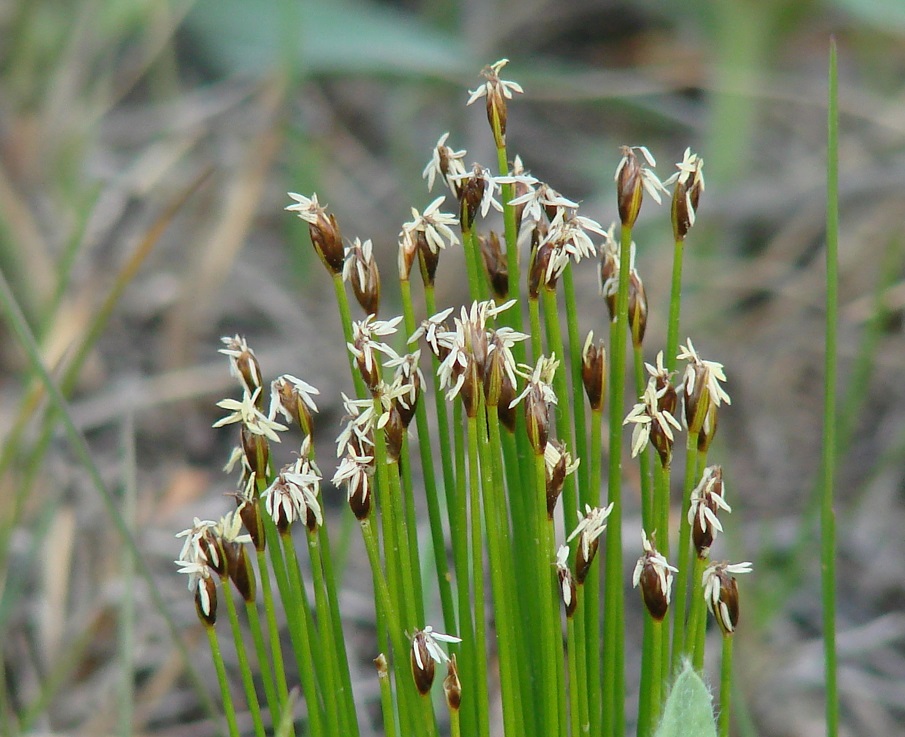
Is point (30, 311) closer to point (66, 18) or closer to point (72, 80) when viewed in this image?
point (72, 80)

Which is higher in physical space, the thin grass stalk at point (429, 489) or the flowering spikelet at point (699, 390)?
the flowering spikelet at point (699, 390)

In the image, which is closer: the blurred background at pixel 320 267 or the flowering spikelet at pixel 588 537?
the flowering spikelet at pixel 588 537

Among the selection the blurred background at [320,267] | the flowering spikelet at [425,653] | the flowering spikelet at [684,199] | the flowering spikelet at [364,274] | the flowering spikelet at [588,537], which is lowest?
the flowering spikelet at [425,653]

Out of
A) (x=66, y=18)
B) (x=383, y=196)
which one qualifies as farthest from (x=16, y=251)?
(x=383, y=196)

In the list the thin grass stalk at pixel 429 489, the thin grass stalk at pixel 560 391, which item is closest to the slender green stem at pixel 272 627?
the thin grass stalk at pixel 429 489

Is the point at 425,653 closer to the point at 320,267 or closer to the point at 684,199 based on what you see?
the point at 684,199

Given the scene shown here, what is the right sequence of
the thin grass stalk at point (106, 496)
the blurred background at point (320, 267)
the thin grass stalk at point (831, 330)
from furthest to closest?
the blurred background at point (320, 267), the thin grass stalk at point (106, 496), the thin grass stalk at point (831, 330)

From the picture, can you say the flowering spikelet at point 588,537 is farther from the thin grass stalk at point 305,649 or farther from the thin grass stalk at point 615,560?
the thin grass stalk at point 305,649

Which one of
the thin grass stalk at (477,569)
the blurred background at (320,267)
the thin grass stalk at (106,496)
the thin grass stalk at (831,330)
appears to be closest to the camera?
the thin grass stalk at (477,569)
